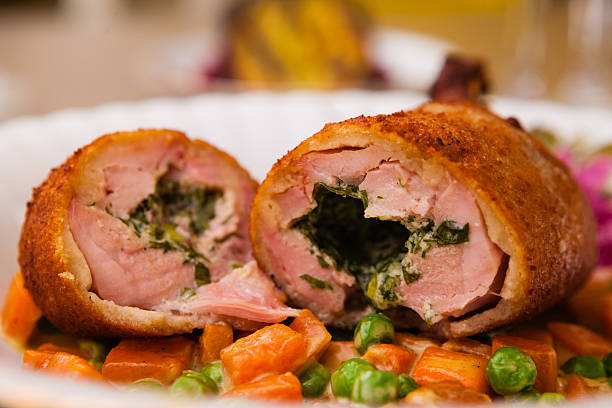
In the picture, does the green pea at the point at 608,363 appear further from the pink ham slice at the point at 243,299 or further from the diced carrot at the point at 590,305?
the pink ham slice at the point at 243,299

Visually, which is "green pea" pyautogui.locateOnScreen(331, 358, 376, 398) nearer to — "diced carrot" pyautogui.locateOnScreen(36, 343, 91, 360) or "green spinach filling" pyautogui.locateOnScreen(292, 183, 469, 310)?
"green spinach filling" pyautogui.locateOnScreen(292, 183, 469, 310)

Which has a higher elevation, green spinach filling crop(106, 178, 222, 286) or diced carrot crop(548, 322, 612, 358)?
green spinach filling crop(106, 178, 222, 286)

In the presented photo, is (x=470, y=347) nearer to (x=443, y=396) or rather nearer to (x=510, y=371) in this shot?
(x=510, y=371)

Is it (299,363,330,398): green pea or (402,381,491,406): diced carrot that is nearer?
(402,381,491,406): diced carrot

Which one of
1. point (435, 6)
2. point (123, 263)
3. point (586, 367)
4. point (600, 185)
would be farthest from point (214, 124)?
point (435, 6)

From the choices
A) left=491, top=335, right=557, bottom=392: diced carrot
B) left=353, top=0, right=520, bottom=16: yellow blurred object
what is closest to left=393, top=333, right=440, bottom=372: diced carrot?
left=491, top=335, right=557, bottom=392: diced carrot
